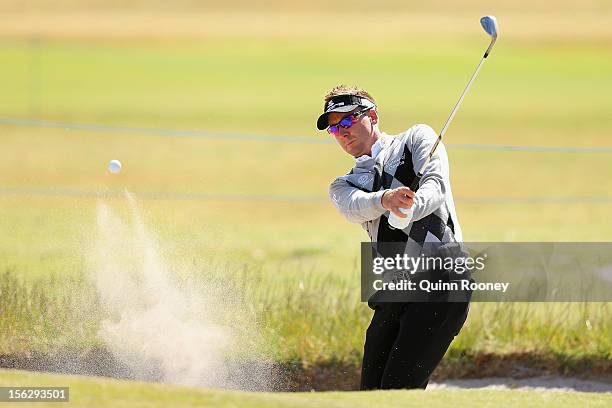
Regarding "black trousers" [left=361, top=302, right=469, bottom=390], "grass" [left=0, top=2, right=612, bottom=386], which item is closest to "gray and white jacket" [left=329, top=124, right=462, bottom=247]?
"black trousers" [left=361, top=302, right=469, bottom=390]

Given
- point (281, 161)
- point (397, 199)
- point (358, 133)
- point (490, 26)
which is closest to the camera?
point (397, 199)

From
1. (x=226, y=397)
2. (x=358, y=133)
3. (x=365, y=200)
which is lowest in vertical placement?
(x=226, y=397)

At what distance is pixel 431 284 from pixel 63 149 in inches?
645

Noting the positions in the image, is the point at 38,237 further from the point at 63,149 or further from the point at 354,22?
the point at 354,22

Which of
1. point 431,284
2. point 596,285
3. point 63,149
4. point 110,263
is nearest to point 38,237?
point 110,263

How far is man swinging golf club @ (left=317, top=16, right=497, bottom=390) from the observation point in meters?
4.96

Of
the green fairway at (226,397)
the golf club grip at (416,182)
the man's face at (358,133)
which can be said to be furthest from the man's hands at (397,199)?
the green fairway at (226,397)

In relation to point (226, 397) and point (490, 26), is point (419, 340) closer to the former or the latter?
point (226, 397)

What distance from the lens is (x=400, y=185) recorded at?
5.08m

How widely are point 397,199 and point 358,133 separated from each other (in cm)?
54

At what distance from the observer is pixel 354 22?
62281mm

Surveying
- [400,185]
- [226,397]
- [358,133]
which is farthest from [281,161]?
[226,397]

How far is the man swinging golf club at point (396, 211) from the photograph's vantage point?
16.3ft

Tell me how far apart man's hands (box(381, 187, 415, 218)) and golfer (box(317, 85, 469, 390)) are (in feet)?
0.03
